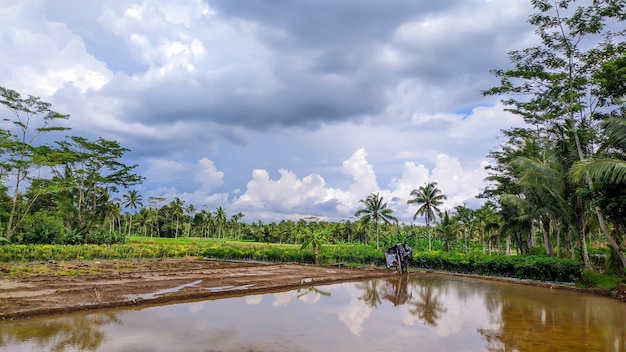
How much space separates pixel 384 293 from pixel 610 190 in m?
9.52

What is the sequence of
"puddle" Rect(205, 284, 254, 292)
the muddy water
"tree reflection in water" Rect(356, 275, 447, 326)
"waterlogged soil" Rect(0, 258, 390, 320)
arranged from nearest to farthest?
1. the muddy water
2. "waterlogged soil" Rect(0, 258, 390, 320)
3. "tree reflection in water" Rect(356, 275, 447, 326)
4. "puddle" Rect(205, 284, 254, 292)

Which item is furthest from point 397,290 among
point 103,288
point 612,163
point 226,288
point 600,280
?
point 103,288

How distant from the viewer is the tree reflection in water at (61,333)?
764cm

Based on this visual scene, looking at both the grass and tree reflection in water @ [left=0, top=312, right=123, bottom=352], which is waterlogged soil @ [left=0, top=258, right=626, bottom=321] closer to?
the grass

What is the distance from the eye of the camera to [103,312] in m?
10.8

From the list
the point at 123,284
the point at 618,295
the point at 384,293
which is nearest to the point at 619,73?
the point at 618,295

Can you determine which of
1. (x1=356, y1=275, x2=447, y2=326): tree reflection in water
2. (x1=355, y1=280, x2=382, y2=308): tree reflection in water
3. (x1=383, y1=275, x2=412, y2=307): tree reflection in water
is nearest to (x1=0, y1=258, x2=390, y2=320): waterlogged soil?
(x1=355, y1=280, x2=382, y2=308): tree reflection in water

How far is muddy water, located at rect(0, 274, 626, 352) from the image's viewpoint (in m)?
8.14

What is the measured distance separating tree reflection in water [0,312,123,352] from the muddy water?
2 centimetres

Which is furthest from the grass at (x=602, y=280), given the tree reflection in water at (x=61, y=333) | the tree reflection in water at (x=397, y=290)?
the tree reflection in water at (x=61, y=333)

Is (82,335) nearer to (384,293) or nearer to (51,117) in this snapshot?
(384,293)

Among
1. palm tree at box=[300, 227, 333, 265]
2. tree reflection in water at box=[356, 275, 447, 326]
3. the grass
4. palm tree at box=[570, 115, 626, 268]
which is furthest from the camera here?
palm tree at box=[300, 227, 333, 265]

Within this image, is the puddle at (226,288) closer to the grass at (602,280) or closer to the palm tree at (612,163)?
the palm tree at (612,163)

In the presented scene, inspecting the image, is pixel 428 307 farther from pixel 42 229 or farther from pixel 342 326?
pixel 42 229
